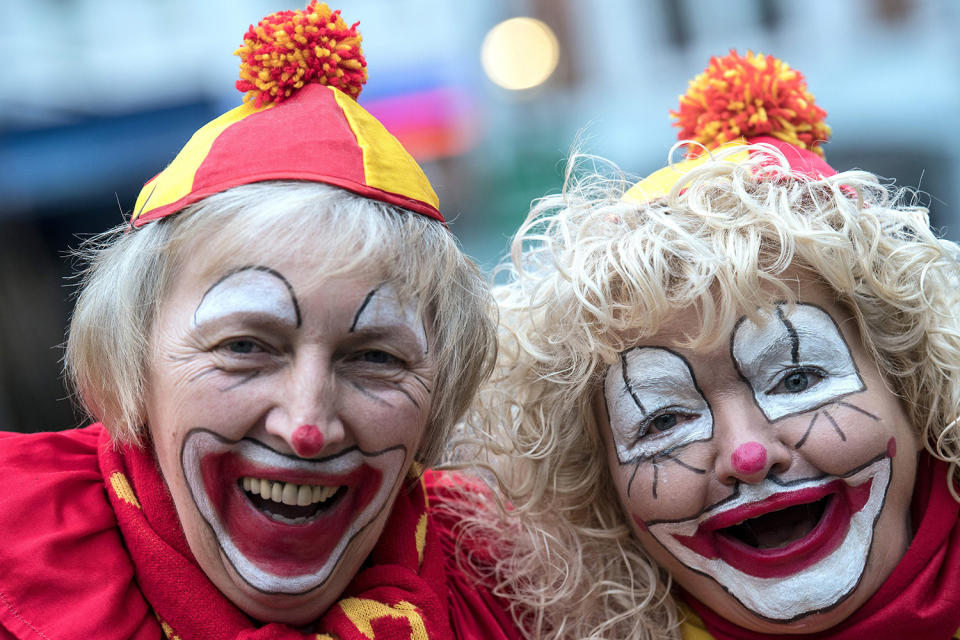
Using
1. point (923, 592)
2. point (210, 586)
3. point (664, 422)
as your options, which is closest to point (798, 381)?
point (664, 422)

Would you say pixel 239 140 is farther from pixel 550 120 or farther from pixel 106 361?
pixel 550 120

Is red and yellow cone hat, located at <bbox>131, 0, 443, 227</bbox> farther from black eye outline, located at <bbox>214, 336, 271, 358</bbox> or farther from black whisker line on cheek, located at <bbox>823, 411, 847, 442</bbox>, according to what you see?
black whisker line on cheek, located at <bbox>823, 411, 847, 442</bbox>

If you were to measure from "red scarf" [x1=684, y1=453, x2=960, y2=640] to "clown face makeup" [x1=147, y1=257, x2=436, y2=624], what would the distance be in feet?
2.88

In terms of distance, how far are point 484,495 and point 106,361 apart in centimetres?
97

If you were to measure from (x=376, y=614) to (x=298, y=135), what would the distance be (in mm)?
930

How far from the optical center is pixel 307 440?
1.74 meters

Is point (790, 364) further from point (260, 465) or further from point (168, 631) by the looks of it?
point (168, 631)

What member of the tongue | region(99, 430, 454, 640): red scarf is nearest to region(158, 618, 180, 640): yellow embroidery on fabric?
region(99, 430, 454, 640): red scarf

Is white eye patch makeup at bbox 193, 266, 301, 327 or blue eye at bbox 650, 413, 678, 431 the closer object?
white eye patch makeup at bbox 193, 266, 301, 327

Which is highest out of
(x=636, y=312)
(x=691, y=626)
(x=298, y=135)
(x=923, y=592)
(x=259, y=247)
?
(x=298, y=135)

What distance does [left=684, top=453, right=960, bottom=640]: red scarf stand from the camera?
6.43 ft

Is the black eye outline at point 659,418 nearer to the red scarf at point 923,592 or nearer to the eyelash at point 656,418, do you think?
the eyelash at point 656,418

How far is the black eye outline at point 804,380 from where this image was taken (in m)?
1.98

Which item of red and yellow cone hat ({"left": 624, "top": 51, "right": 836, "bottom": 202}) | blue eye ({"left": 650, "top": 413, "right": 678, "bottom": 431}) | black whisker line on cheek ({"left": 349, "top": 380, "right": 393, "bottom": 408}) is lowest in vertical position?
blue eye ({"left": 650, "top": 413, "right": 678, "bottom": 431})
